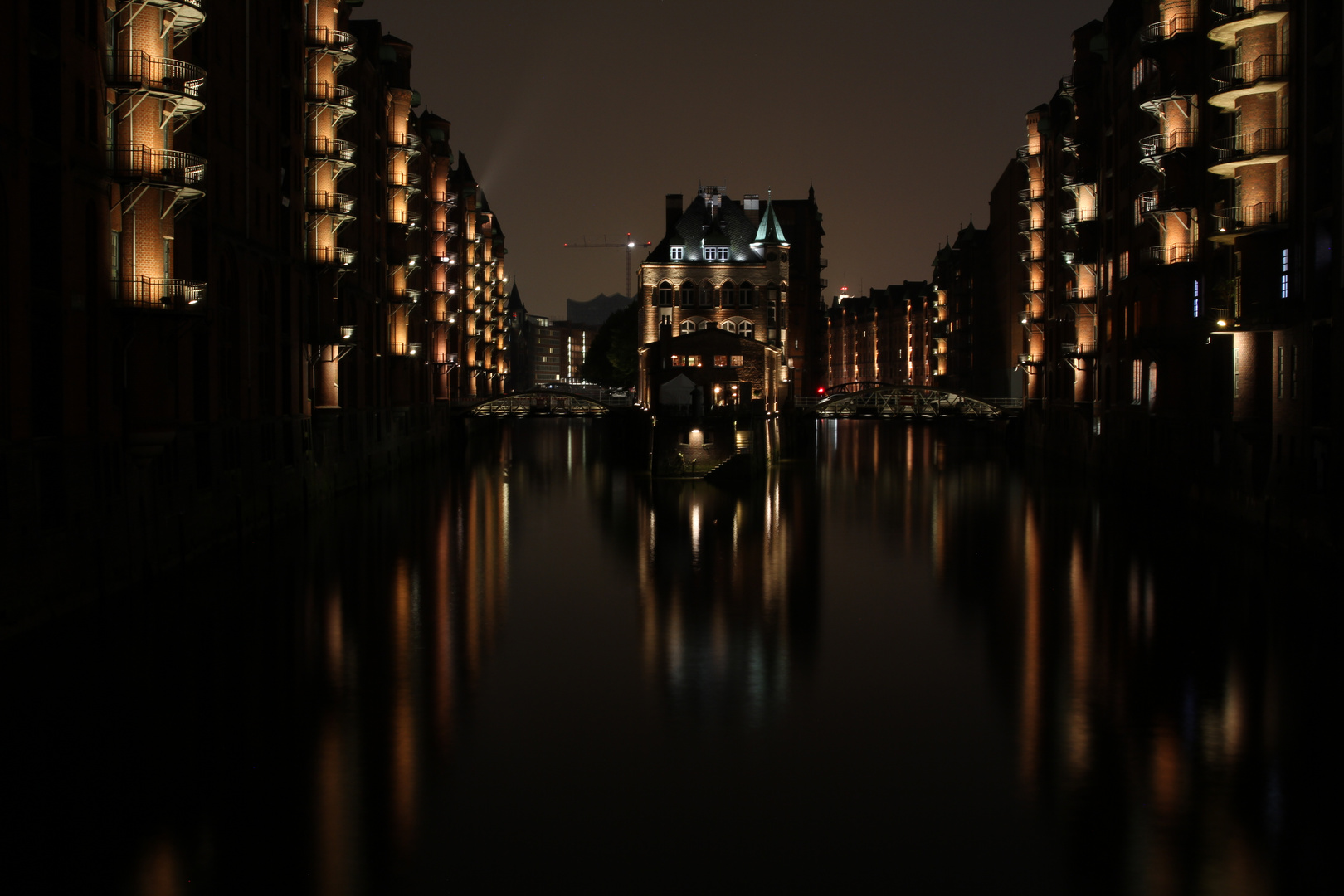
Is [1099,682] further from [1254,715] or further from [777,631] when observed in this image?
[777,631]

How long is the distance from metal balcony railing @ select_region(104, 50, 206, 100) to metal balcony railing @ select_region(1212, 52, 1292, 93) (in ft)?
89.2

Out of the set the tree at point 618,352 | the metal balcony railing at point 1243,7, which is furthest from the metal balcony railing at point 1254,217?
the tree at point 618,352

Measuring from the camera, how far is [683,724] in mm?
18578

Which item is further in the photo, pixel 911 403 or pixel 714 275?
pixel 911 403

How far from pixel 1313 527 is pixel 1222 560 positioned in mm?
2845

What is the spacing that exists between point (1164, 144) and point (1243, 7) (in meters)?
7.82

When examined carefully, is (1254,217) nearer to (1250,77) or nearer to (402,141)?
(1250,77)

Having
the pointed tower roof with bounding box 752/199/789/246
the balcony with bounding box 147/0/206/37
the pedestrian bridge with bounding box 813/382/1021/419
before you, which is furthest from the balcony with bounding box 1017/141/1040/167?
the balcony with bounding box 147/0/206/37

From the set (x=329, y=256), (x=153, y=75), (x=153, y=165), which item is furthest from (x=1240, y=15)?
(x=329, y=256)

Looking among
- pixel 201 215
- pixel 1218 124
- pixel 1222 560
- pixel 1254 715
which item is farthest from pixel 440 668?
pixel 1218 124

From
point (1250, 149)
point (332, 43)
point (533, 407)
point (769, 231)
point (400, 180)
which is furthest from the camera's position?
point (769, 231)

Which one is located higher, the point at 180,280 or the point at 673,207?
the point at 673,207

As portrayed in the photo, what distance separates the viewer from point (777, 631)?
2536 cm

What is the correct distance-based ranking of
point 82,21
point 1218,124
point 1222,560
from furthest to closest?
1. point 1218,124
2. point 1222,560
3. point 82,21
